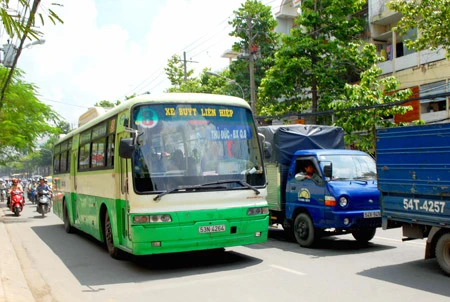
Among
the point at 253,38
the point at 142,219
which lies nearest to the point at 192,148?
the point at 142,219

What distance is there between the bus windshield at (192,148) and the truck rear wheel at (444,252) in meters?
2.92

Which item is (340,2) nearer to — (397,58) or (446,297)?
(397,58)

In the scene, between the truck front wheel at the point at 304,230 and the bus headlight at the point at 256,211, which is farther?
the truck front wheel at the point at 304,230

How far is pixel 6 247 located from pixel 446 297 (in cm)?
962

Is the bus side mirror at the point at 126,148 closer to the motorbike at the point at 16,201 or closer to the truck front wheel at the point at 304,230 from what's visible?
the truck front wheel at the point at 304,230

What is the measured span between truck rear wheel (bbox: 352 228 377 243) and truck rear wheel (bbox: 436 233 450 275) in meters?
2.75

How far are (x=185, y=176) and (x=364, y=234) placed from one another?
4.45 meters

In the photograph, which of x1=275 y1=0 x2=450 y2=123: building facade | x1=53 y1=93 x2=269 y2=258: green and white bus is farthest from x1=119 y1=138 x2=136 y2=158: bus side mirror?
x1=275 y1=0 x2=450 y2=123: building facade

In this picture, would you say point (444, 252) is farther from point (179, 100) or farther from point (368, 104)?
point (368, 104)

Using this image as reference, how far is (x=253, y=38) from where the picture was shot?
90.5 feet

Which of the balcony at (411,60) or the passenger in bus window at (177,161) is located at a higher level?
the balcony at (411,60)

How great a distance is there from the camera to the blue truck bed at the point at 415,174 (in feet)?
22.5

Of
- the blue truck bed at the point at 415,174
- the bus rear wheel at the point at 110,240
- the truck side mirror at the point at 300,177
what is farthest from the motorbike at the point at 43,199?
the blue truck bed at the point at 415,174

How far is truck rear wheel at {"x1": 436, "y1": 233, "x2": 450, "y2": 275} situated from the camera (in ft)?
22.7
